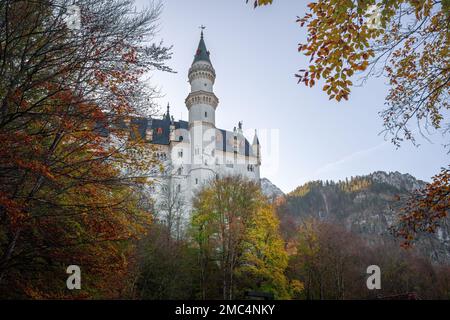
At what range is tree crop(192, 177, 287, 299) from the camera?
81.6ft

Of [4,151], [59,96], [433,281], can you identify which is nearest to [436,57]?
[59,96]

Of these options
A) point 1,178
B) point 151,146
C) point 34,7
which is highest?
point 34,7

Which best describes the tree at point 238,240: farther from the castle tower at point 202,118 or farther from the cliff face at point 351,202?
the cliff face at point 351,202

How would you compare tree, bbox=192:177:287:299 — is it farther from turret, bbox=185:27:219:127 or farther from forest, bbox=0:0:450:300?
turret, bbox=185:27:219:127

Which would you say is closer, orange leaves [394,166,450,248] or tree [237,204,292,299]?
orange leaves [394,166,450,248]

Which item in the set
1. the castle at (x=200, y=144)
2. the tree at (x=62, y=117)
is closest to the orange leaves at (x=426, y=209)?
the tree at (x=62, y=117)

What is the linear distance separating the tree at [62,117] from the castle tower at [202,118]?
134 feet

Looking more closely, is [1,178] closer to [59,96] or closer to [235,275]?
[59,96]

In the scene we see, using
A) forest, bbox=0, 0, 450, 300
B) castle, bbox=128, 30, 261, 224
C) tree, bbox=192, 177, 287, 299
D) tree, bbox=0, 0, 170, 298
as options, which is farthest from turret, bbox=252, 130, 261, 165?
tree, bbox=0, 0, 170, 298

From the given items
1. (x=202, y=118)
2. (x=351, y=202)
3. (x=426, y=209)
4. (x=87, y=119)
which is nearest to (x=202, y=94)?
(x=202, y=118)

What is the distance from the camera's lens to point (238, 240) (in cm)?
2577

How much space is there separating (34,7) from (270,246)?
22607mm

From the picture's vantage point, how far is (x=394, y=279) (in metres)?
42.2

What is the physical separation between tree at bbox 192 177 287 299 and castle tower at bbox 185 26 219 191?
20497mm
